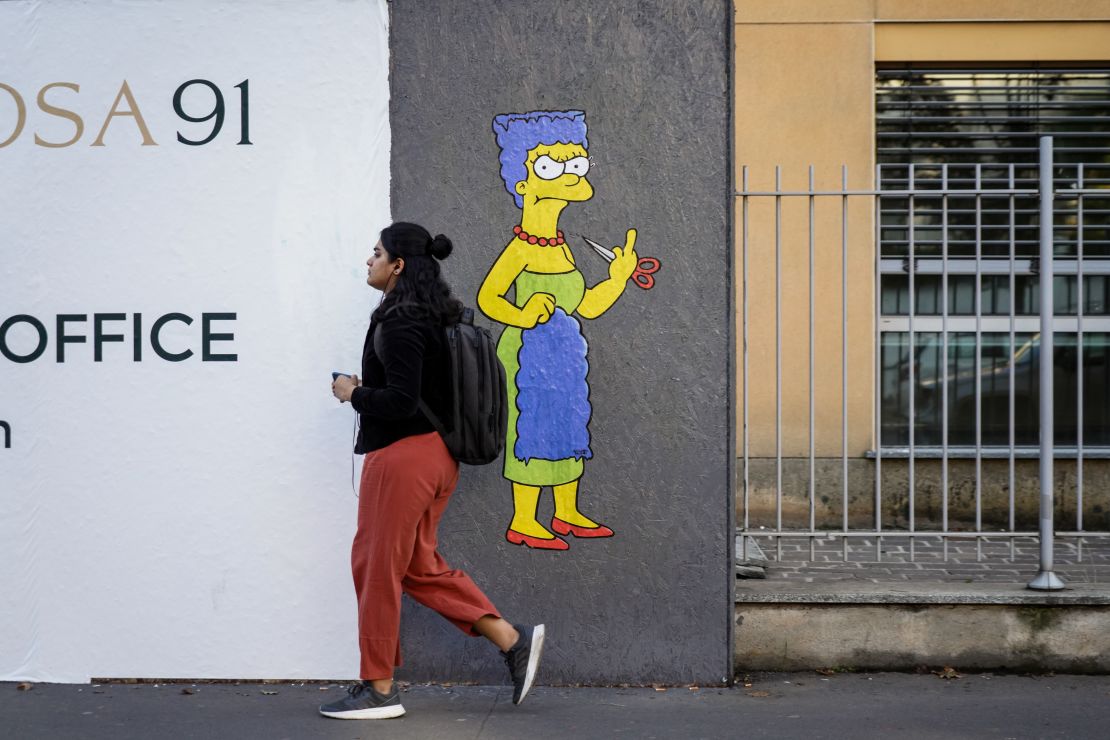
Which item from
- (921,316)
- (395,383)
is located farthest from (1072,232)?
(395,383)

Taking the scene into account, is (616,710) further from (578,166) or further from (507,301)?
(578,166)

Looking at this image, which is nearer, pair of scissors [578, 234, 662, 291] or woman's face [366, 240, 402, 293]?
woman's face [366, 240, 402, 293]

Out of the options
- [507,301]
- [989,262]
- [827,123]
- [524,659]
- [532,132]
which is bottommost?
[524,659]

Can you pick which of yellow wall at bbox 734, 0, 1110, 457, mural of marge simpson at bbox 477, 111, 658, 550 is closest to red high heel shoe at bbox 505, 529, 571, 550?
mural of marge simpson at bbox 477, 111, 658, 550

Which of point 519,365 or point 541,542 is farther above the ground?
point 519,365

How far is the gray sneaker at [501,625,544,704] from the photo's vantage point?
4.71 metres

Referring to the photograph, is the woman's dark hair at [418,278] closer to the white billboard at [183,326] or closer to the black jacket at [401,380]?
the black jacket at [401,380]

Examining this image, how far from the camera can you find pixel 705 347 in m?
5.10

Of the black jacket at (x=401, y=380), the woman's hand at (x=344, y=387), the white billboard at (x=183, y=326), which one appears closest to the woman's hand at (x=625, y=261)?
the black jacket at (x=401, y=380)

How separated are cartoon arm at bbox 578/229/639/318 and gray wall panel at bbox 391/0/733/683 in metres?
0.03

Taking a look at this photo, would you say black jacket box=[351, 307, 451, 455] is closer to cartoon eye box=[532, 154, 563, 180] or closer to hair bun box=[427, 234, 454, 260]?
hair bun box=[427, 234, 454, 260]

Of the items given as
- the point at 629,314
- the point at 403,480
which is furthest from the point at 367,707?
the point at 629,314

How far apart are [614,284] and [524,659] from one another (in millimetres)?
1622

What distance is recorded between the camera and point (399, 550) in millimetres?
4598
